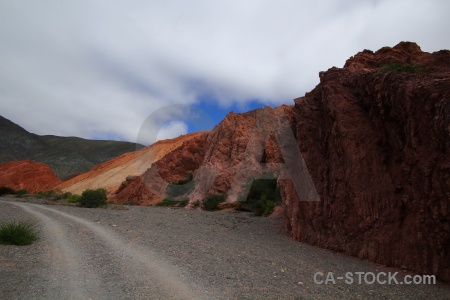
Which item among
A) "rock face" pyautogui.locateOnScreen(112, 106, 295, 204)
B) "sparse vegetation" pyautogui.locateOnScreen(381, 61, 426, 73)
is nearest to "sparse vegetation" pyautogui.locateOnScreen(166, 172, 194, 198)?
"rock face" pyautogui.locateOnScreen(112, 106, 295, 204)

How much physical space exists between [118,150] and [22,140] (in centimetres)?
3126

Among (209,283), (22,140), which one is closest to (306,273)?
(209,283)

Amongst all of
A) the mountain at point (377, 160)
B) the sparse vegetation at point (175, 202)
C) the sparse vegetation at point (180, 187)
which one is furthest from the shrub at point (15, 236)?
the sparse vegetation at point (180, 187)

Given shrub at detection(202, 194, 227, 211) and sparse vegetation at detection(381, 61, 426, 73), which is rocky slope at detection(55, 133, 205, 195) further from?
sparse vegetation at detection(381, 61, 426, 73)

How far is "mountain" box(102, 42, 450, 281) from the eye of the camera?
23.5ft

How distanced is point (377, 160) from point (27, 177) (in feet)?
260

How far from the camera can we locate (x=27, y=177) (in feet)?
237

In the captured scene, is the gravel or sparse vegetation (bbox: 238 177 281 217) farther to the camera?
sparse vegetation (bbox: 238 177 281 217)

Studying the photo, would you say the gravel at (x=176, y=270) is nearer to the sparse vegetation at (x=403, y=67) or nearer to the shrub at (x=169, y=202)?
the sparse vegetation at (x=403, y=67)

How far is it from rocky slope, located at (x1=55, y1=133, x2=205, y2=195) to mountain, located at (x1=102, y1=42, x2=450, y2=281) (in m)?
49.1

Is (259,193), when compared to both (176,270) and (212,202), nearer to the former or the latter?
(212,202)

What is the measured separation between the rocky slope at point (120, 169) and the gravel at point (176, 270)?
48746 millimetres

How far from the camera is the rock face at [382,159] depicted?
7.12 metres

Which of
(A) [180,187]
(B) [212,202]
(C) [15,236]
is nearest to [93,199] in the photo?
(B) [212,202]
